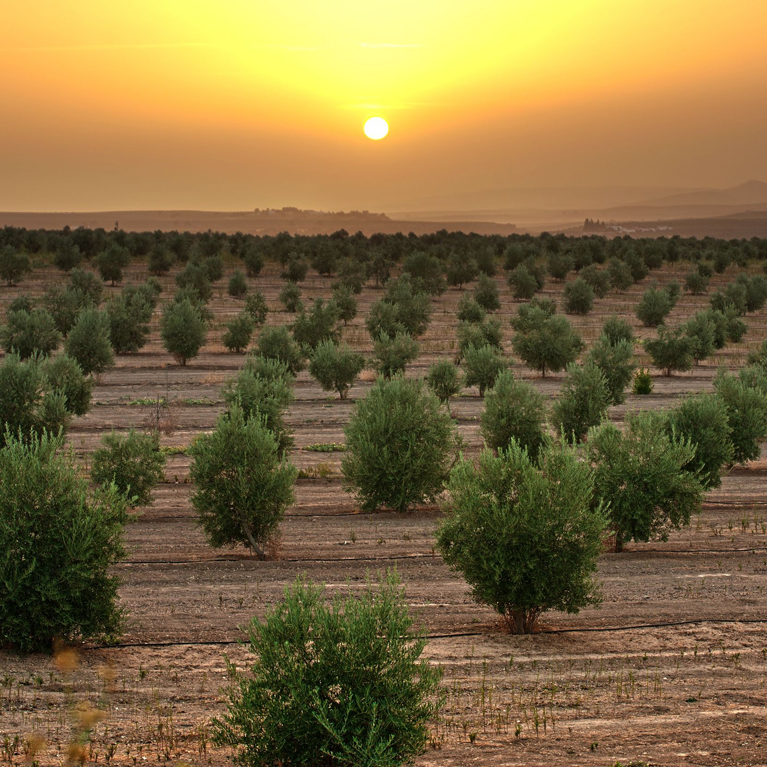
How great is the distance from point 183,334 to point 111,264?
30.8 meters

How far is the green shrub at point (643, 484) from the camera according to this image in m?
20.4

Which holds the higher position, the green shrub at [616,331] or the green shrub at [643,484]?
the green shrub at [616,331]

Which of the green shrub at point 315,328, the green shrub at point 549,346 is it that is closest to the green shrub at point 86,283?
the green shrub at point 315,328

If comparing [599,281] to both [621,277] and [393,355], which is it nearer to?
[621,277]

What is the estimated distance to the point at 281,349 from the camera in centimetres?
4253

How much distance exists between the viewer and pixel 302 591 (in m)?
9.26

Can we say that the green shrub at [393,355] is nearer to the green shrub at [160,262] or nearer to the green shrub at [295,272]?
the green shrub at [295,272]

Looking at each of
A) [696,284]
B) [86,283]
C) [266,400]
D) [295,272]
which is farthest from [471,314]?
[266,400]

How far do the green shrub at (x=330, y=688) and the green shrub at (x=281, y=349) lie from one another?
33.1m

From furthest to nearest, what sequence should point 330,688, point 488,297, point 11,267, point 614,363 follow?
1. point 11,267
2. point 488,297
3. point 614,363
4. point 330,688

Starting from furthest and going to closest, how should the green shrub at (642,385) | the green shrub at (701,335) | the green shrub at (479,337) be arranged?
the green shrub at (701,335)
the green shrub at (479,337)
the green shrub at (642,385)

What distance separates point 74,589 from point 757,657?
399 inches

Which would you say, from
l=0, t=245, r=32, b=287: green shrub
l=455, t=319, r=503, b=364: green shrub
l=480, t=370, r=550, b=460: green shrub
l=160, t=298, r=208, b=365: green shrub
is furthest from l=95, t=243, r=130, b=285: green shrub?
l=480, t=370, r=550, b=460: green shrub

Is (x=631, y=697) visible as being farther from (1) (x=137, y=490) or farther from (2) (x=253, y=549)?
(1) (x=137, y=490)
